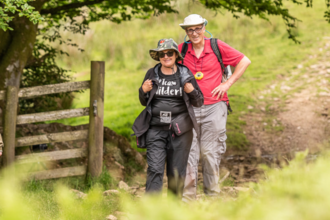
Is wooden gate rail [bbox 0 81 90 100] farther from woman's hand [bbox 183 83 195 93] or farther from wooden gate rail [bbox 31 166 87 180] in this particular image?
woman's hand [bbox 183 83 195 93]

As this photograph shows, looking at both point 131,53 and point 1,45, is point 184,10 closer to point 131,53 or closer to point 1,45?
point 131,53

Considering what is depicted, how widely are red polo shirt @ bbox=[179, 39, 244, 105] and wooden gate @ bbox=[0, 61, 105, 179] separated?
207 cm

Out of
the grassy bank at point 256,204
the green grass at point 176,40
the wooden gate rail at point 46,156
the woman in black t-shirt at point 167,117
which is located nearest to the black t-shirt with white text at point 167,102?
the woman in black t-shirt at point 167,117

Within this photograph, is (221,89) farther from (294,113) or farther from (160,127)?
(294,113)

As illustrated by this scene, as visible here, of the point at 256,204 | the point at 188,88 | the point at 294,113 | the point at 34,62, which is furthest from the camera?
the point at 294,113

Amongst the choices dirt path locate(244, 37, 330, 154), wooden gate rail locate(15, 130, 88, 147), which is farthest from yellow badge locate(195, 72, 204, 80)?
dirt path locate(244, 37, 330, 154)

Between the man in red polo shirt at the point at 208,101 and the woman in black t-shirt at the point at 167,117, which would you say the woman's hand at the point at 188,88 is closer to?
the woman in black t-shirt at the point at 167,117

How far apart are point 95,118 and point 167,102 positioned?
2304mm

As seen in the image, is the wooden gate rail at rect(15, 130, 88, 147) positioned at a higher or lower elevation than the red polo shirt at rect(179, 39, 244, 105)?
lower

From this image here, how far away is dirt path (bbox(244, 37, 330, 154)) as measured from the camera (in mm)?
8555

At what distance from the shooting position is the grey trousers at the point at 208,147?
4.19 m

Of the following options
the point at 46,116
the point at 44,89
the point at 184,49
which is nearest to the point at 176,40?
the point at 44,89

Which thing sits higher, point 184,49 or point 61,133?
point 184,49

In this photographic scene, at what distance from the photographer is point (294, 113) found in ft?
33.7
